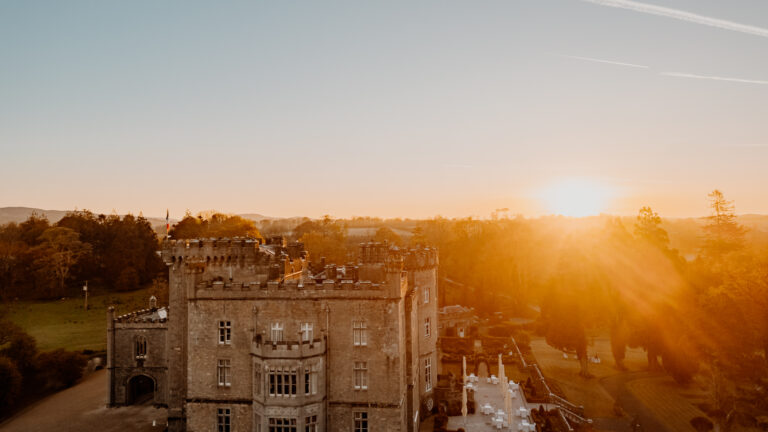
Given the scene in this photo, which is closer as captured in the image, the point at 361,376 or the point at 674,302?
the point at 361,376

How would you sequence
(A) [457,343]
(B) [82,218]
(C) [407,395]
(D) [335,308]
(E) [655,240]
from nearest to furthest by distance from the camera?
(D) [335,308] < (C) [407,395] < (E) [655,240] < (A) [457,343] < (B) [82,218]

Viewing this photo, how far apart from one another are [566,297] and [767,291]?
21.3 meters

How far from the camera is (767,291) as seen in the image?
33.3 m

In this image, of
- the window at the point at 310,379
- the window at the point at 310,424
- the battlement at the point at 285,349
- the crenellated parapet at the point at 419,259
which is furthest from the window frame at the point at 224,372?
the crenellated parapet at the point at 419,259

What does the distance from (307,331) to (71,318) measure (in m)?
64.2

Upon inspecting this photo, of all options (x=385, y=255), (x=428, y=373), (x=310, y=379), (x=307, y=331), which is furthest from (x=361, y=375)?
(x=428, y=373)

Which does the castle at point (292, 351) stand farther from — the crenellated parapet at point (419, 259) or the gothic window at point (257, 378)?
the crenellated parapet at point (419, 259)

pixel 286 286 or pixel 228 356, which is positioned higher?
pixel 286 286

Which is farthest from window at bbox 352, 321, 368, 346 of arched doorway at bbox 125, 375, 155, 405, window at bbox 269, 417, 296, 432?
arched doorway at bbox 125, 375, 155, 405

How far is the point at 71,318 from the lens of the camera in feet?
245

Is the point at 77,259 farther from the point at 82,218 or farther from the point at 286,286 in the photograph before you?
the point at 286,286

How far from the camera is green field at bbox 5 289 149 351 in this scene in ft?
209

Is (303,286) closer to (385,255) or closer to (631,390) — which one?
(385,255)

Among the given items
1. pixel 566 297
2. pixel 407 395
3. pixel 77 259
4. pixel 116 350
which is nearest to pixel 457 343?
pixel 566 297
